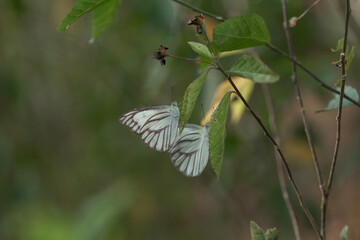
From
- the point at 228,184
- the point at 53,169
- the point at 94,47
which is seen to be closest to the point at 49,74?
the point at 53,169

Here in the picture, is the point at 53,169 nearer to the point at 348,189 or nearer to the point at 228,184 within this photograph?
the point at 228,184

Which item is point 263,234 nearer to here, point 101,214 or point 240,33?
point 240,33

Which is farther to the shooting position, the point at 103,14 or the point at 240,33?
the point at 103,14

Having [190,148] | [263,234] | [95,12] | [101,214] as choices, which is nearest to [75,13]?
[95,12]

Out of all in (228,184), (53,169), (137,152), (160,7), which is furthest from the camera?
(53,169)

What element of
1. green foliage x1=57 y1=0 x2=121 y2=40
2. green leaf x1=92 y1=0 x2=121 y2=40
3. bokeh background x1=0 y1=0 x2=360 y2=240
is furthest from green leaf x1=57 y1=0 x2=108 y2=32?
bokeh background x1=0 y1=0 x2=360 y2=240

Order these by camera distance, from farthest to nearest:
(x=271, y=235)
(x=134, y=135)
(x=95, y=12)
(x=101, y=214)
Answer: (x=134, y=135) → (x=101, y=214) → (x=95, y=12) → (x=271, y=235)
